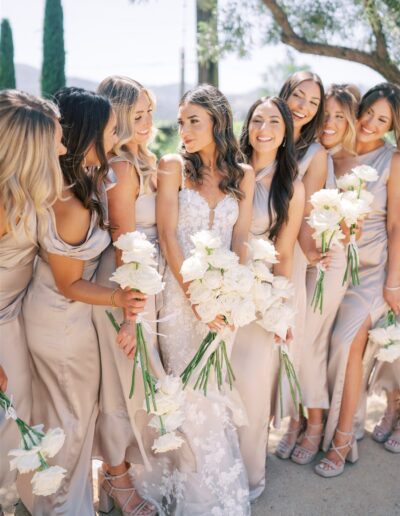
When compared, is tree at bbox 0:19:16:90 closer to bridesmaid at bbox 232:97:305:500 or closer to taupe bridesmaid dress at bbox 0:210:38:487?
bridesmaid at bbox 232:97:305:500

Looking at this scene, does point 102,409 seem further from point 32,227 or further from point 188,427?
point 32,227

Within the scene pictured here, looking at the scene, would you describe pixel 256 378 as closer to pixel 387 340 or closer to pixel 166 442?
pixel 166 442

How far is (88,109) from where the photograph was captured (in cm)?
299

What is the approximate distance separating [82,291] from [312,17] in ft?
19.1

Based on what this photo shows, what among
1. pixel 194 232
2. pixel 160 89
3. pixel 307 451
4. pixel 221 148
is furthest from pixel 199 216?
pixel 160 89

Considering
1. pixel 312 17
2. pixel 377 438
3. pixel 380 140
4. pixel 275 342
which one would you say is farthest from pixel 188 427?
pixel 312 17

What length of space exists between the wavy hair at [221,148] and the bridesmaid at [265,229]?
27cm

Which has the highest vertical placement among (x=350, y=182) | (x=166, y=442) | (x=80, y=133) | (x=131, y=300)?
(x=80, y=133)

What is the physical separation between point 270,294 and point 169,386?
85 cm

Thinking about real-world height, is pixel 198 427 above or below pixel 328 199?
below

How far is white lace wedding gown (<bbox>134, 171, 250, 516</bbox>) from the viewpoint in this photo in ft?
11.6

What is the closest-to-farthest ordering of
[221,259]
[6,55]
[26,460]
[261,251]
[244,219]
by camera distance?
[26,460] → [221,259] → [261,251] → [244,219] → [6,55]

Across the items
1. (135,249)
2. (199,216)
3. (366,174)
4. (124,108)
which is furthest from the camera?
(366,174)

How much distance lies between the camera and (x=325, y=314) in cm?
433
